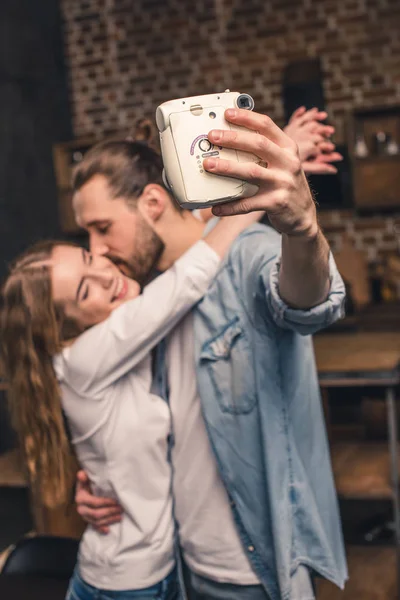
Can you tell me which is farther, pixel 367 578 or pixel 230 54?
pixel 230 54

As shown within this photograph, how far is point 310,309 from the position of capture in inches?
39.7

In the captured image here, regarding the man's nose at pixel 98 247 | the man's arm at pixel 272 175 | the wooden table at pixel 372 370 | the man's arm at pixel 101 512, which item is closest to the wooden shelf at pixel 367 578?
the wooden table at pixel 372 370

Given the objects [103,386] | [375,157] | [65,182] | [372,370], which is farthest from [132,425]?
[65,182]

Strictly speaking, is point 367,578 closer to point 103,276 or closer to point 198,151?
point 103,276

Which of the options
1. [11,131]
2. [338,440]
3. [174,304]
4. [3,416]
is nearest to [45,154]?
[11,131]

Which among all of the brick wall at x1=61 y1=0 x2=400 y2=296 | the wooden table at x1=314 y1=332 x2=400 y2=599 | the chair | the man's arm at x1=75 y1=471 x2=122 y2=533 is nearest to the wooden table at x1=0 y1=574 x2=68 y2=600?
the chair

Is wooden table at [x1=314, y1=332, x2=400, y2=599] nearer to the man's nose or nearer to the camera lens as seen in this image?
the man's nose

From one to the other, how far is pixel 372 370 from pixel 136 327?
121cm

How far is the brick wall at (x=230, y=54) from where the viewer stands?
488 centimetres

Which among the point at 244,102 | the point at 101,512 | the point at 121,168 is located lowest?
the point at 101,512

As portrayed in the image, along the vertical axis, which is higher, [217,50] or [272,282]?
[217,50]

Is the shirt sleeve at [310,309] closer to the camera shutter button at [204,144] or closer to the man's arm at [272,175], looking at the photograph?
the man's arm at [272,175]

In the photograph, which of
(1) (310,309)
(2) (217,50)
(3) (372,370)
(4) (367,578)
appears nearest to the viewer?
(1) (310,309)

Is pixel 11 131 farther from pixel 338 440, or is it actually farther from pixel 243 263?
pixel 243 263
